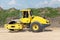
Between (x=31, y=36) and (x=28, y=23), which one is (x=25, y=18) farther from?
(x=31, y=36)

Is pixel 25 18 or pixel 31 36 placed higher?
pixel 25 18

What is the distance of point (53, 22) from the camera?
2788 centimetres

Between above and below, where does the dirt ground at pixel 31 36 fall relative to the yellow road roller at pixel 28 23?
below

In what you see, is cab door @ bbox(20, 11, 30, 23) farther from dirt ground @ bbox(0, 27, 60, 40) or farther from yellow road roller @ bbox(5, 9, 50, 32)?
dirt ground @ bbox(0, 27, 60, 40)

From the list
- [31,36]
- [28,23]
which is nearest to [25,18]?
[28,23]

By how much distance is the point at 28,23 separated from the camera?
2222cm

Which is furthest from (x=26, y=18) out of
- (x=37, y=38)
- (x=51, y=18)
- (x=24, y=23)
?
(x=51, y=18)

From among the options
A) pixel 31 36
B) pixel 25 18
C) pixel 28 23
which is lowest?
pixel 31 36

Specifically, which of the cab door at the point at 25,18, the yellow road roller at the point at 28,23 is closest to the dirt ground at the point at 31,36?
the yellow road roller at the point at 28,23

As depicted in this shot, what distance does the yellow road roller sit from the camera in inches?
848

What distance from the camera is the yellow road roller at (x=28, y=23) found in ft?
70.7

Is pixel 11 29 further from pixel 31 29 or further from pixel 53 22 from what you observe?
pixel 53 22

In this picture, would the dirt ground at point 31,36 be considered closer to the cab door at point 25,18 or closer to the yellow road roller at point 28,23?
Result: the yellow road roller at point 28,23

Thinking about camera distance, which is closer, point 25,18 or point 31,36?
point 31,36
